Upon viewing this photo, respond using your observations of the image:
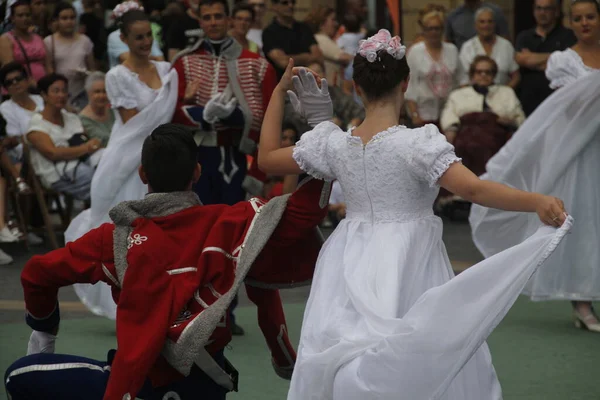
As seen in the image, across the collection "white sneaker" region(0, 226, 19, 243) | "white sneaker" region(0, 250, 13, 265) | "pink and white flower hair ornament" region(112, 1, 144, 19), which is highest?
"pink and white flower hair ornament" region(112, 1, 144, 19)

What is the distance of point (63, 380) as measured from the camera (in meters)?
3.91

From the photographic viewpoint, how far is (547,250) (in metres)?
3.87

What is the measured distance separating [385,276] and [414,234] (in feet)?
0.66

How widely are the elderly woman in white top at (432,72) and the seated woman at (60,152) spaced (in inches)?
136

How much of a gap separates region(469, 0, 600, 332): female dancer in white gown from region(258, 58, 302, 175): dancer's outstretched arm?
3282 mm

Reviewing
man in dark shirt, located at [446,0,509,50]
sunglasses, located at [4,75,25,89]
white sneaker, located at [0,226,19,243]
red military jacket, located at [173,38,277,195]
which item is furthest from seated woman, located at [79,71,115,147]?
man in dark shirt, located at [446,0,509,50]

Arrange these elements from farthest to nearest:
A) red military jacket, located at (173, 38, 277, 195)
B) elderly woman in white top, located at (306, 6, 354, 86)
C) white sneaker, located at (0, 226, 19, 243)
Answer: elderly woman in white top, located at (306, 6, 354, 86), white sneaker, located at (0, 226, 19, 243), red military jacket, located at (173, 38, 277, 195)

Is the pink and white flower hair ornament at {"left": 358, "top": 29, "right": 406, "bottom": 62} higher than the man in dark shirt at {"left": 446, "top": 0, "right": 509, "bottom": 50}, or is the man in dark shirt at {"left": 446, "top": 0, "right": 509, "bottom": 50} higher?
the pink and white flower hair ornament at {"left": 358, "top": 29, "right": 406, "bottom": 62}

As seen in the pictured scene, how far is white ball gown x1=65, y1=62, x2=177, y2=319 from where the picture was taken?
7152 mm

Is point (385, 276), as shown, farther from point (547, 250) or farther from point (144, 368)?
point (144, 368)

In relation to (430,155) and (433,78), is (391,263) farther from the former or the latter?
(433,78)

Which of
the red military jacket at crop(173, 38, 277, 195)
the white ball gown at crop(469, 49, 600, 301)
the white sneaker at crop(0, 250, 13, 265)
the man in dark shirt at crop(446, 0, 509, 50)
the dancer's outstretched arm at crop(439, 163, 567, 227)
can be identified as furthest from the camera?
the man in dark shirt at crop(446, 0, 509, 50)

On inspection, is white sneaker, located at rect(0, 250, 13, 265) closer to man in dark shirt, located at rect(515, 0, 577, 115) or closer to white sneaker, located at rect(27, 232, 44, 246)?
white sneaker, located at rect(27, 232, 44, 246)

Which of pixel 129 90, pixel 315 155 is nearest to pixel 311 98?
pixel 315 155
